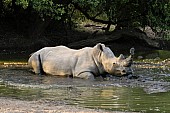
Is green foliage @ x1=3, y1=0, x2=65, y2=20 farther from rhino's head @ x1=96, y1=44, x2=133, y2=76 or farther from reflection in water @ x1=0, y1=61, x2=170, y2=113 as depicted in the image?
rhino's head @ x1=96, y1=44, x2=133, y2=76

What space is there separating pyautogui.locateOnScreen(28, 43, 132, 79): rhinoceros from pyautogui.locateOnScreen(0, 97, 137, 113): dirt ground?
4.34m

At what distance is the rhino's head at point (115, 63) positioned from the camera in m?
12.1

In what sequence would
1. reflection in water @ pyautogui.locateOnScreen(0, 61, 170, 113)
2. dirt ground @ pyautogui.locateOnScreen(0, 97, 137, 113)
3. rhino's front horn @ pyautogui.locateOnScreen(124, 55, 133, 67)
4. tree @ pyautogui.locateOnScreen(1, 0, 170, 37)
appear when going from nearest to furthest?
1. dirt ground @ pyautogui.locateOnScreen(0, 97, 137, 113)
2. reflection in water @ pyautogui.locateOnScreen(0, 61, 170, 113)
3. rhino's front horn @ pyautogui.locateOnScreen(124, 55, 133, 67)
4. tree @ pyautogui.locateOnScreen(1, 0, 170, 37)

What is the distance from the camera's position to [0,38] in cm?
2162

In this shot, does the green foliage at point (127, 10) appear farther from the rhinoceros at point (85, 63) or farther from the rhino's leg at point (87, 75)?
the rhino's leg at point (87, 75)

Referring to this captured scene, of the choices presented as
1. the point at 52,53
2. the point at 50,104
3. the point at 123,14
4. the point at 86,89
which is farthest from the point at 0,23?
the point at 50,104

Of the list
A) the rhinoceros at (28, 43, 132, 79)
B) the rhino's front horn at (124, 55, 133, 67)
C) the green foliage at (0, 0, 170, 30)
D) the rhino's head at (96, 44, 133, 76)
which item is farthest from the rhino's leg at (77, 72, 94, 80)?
the green foliage at (0, 0, 170, 30)

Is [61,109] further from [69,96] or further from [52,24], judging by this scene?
[52,24]

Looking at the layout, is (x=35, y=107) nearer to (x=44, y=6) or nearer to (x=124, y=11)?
(x=44, y=6)

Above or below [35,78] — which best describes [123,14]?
above

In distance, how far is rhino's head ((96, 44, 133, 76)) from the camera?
12109 millimetres

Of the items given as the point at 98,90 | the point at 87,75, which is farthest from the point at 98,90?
the point at 87,75

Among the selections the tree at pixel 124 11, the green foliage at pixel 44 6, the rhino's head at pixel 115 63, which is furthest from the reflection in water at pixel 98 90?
the tree at pixel 124 11

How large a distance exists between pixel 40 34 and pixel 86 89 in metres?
12.2
